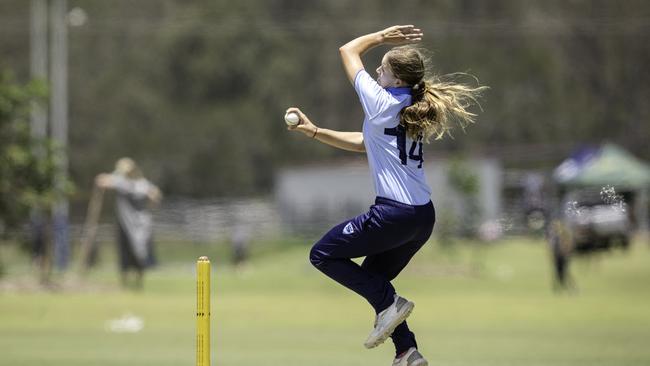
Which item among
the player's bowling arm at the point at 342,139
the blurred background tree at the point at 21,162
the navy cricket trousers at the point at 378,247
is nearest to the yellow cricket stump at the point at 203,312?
the navy cricket trousers at the point at 378,247

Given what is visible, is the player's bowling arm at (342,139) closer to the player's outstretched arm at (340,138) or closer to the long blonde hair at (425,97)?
the player's outstretched arm at (340,138)

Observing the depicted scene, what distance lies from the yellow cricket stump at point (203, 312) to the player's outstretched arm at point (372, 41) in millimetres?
1701

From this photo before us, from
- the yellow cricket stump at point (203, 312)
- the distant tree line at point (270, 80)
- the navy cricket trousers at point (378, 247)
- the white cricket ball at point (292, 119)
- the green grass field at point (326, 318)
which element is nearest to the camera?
the yellow cricket stump at point (203, 312)

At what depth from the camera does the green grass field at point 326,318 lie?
1584 centimetres

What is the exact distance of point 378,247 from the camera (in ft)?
28.2

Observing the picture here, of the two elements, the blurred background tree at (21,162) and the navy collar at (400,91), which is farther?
the blurred background tree at (21,162)

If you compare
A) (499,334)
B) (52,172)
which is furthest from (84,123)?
(499,334)

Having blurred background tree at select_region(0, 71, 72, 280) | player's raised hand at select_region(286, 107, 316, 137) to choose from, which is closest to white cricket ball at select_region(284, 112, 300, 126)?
player's raised hand at select_region(286, 107, 316, 137)

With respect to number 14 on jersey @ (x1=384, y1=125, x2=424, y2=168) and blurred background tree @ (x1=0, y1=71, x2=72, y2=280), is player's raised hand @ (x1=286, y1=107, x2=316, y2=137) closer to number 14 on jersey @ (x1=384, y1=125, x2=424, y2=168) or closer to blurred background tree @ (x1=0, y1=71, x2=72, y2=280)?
number 14 on jersey @ (x1=384, y1=125, x2=424, y2=168)

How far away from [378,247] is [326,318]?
1469 centimetres

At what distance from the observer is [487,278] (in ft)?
114

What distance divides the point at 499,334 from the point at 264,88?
61.2 meters

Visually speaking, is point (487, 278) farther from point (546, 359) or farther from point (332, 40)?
point (332, 40)

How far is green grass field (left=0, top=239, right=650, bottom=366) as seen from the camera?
624 inches
